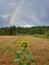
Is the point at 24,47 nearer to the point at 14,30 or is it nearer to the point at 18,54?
the point at 18,54

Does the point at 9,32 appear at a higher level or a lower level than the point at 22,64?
lower

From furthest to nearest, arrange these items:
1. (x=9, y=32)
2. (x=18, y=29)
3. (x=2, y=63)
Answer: (x=18, y=29) → (x=9, y=32) → (x=2, y=63)

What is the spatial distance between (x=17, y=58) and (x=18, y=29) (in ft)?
386

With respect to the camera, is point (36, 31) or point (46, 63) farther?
point (36, 31)

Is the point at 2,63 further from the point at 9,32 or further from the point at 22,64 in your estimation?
the point at 9,32

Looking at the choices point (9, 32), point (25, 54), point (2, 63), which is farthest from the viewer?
point (9, 32)

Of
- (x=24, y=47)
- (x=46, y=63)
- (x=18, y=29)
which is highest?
(x=24, y=47)

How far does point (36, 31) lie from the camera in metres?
109

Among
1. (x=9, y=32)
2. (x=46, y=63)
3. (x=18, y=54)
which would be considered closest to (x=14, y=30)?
(x=9, y=32)

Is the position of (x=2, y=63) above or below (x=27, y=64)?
below

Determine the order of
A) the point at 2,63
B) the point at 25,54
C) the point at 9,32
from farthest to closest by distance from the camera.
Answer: the point at 9,32 < the point at 2,63 < the point at 25,54

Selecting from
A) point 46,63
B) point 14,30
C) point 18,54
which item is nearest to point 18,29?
point 14,30

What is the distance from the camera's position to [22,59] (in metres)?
3.84

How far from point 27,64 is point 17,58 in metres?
0.16
